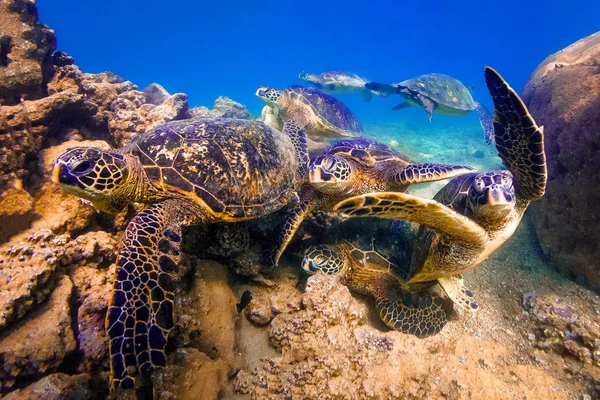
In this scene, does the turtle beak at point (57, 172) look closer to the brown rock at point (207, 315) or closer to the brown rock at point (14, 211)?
the brown rock at point (14, 211)

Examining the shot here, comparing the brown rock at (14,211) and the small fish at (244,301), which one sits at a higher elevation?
the brown rock at (14,211)

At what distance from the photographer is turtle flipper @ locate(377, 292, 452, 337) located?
3.45 meters

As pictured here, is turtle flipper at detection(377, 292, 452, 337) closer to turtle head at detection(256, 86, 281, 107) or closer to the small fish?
the small fish

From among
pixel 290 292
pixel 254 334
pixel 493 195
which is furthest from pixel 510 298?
pixel 254 334

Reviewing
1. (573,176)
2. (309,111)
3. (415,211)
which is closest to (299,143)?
(309,111)

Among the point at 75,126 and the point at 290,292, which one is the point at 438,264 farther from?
the point at 75,126

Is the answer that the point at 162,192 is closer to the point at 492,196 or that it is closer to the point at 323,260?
the point at 323,260

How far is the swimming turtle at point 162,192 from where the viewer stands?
2.14 meters

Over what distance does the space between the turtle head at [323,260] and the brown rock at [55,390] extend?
2373mm

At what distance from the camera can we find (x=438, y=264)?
10.3 feet

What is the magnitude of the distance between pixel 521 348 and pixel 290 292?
2683 mm

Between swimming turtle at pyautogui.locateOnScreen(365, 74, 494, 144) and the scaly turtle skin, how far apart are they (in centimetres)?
723

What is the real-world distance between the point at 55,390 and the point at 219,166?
7.76 feet

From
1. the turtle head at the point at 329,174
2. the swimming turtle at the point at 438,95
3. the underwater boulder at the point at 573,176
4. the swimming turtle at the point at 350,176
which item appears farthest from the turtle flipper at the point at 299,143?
the swimming turtle at the point at 438,95
